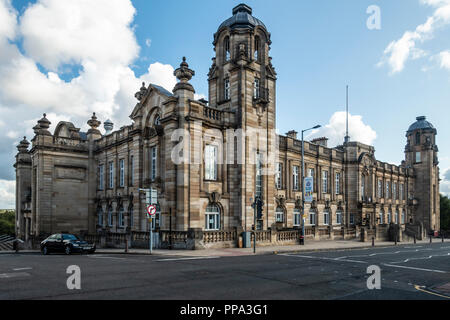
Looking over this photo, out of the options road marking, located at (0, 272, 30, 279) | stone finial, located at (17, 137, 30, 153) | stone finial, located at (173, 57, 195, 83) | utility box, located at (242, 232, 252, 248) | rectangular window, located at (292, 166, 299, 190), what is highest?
stone finial, located at (173, 57, 195, 83)

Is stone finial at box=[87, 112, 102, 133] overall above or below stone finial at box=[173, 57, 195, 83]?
below

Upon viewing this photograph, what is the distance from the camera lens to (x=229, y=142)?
2692cm

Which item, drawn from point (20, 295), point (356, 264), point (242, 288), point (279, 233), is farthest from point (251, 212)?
point (20, 295)

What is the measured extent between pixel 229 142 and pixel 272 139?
4147 millimetres

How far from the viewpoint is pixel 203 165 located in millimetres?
25422

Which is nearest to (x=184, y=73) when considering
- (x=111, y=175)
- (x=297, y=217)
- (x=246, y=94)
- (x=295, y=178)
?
(x=246, y=94)

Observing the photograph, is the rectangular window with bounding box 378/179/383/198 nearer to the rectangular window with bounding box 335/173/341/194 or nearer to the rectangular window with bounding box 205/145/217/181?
the rectangular window with bounding box 335/173/341/194

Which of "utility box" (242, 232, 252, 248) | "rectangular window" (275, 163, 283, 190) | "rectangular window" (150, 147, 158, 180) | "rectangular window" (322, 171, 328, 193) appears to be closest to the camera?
"utility box" (242, 232, 252, 248)

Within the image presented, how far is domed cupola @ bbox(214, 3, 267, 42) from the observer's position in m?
29.0

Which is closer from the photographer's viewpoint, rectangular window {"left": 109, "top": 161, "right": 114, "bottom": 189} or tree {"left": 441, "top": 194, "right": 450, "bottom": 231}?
rectangular window {"left": 109, "top": 161, "right": 114, "bottom": 189}

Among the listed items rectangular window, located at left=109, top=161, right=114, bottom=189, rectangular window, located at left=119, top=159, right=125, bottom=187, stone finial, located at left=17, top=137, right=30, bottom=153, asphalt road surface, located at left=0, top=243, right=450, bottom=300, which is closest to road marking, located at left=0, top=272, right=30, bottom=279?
asphalt road surface, located at left=0, top=243, right=450, bottom=300

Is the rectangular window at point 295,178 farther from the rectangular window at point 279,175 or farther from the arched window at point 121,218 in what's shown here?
the arched window at point 121,218

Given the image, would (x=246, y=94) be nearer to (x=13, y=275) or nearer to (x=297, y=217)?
(x=297, y=217)

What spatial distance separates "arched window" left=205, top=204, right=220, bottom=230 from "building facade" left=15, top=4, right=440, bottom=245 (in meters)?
0.07
